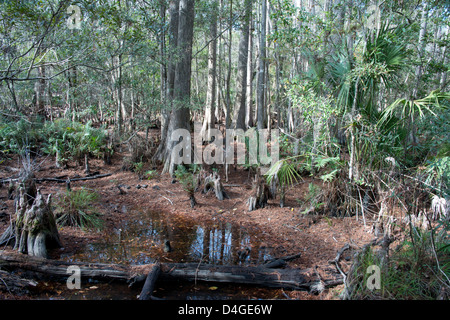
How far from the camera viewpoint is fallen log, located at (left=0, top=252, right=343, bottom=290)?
154 inches

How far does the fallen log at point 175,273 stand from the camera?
3906 mm

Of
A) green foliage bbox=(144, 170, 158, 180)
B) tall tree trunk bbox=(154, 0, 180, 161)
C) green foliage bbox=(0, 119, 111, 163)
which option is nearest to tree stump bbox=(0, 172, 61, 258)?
green foliage bbox=(144, 170, 158, 180)

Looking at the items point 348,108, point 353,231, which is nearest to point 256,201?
point 353,231

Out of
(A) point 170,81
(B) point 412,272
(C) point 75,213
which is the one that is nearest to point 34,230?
(C) point 75,213

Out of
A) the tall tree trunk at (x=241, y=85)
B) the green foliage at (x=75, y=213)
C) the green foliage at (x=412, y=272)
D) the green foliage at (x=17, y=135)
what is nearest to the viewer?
the green foliage at (x=412, y=272)

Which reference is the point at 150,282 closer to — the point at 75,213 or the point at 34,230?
the point at 34,230

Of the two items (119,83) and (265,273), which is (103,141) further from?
(265,273)

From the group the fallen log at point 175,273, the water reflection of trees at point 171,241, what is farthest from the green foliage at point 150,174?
the fallen log at point 175,273

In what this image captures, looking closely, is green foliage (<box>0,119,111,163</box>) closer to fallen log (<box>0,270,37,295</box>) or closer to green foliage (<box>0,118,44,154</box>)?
green foliage (<box>0,118,44,154</box>)

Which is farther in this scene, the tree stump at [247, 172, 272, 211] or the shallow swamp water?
the tree stump at [247, 172, 272, 211]

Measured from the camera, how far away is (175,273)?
4.01 m

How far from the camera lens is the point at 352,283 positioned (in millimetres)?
3250

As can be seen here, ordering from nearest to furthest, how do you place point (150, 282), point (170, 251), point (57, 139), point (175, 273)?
point (150, 282)
point (175, 273)
point (170, 251)
point (57, 139)

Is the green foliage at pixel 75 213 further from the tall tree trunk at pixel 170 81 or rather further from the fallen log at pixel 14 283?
the tall tree trunk at pixel 170 81
